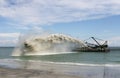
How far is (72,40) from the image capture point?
107 m

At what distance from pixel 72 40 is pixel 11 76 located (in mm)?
83309

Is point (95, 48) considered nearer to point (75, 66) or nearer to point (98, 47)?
point (98, 47)

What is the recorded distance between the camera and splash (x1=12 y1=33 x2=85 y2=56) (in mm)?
89188

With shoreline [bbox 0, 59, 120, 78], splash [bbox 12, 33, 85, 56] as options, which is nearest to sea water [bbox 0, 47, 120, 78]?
shoreline [bbox 0, 59, 120, 78]

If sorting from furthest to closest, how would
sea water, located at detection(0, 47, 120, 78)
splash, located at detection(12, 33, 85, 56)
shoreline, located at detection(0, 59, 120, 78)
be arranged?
splash, located at detection(12, 33, 85, 56) → sea water, located at detection(0, 47, 120, 78) → shoreline, located at detection(0, 59, 120, 78)

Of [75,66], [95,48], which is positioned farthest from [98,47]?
[75,66]

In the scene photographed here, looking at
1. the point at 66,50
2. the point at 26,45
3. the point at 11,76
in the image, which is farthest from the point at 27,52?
the point at 11,76

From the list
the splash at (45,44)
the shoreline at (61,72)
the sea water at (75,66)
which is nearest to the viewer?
the shoreline at (61,72)

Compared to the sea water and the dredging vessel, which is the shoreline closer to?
the sea water

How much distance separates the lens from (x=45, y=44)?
315ft

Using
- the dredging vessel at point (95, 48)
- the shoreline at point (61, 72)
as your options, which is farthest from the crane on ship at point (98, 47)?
the shoreline at point (61, 72)

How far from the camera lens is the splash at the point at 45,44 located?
293 feet

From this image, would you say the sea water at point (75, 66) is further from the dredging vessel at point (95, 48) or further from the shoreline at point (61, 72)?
the dredging vessel at point (95, 48)

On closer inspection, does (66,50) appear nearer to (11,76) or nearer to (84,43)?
(84,43)
